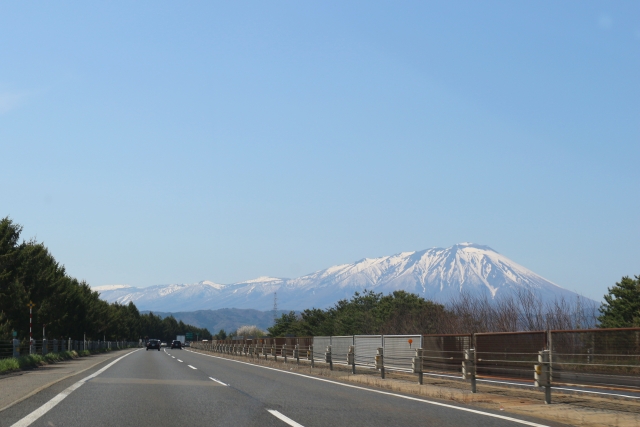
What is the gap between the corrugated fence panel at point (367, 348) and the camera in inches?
1053

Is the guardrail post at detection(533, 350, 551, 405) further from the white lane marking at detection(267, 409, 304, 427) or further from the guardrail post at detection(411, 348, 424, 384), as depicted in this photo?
the white lane marking at detection(267, 409, 304, 427)

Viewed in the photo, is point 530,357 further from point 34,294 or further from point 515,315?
point 34,294

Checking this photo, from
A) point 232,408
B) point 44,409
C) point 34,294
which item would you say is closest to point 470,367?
point 232,408

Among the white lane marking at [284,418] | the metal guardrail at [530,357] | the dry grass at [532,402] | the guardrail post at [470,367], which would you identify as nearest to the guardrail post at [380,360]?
the metal guardrail at [530,357]

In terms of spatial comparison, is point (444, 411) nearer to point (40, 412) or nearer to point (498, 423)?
point (498, 423)

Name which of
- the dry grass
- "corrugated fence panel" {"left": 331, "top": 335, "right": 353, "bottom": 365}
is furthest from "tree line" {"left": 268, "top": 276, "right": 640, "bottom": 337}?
the dry grass

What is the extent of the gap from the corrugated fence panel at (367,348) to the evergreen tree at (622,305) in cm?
1821

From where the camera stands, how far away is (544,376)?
14570mm

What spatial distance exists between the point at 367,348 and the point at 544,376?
541 inches

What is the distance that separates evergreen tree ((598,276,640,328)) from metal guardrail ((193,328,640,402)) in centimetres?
2069

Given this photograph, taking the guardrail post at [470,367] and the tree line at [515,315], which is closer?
the guardrail post at [470,367]

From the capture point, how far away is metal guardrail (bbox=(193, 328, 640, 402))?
13242 mm

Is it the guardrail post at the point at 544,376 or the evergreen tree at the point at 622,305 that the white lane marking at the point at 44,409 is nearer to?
the guardrail post at the point at 544,376

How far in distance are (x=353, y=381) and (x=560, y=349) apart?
8.98m
